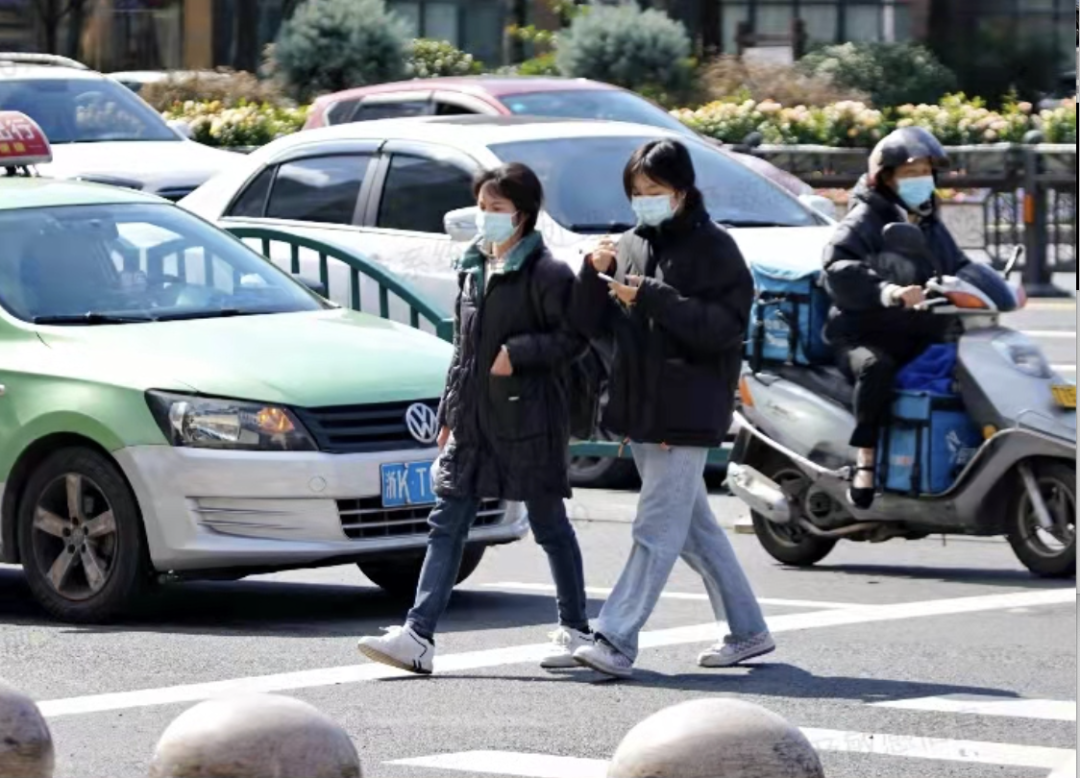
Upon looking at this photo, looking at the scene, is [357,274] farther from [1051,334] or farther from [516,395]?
[1051,334]

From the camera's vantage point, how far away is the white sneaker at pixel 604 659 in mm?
9078

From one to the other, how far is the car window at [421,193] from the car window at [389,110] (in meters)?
5.14

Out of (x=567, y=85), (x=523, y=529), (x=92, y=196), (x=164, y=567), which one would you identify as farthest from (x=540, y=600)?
(x=567, y=85)

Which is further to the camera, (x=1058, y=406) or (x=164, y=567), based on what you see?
(x=1058, y=406)

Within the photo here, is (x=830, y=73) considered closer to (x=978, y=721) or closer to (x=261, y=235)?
(x=261, y=235)

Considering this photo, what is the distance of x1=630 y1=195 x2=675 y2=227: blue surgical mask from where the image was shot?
9.16 m

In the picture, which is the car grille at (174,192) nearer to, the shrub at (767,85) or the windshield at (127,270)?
the windshield at (127,270)

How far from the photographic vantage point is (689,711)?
570 centimetres

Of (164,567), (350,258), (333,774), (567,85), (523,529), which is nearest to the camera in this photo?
(333,774)

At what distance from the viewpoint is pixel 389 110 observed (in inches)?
797

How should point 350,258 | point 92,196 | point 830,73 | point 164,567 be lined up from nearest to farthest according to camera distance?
point 164,567 → point 92,196 → point 350,258 → point 830,73

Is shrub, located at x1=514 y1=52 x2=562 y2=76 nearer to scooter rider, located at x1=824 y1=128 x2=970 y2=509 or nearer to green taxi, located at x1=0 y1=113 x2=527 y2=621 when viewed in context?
scooter rider, located at x1=824 y1=128 x2=970 y2=509

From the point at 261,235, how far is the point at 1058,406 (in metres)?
4.33

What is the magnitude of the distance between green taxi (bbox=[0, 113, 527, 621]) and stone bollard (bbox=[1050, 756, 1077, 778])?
10.9ft
